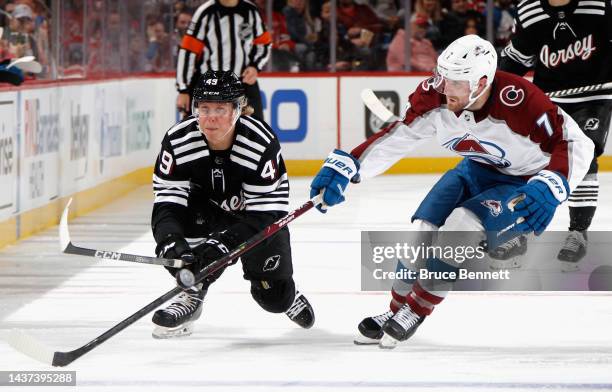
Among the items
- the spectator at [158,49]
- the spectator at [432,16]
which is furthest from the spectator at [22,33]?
the spectator at [432,16]

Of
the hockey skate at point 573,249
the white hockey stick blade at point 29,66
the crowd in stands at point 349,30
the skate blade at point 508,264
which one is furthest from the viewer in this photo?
the crowd in stands at point 349,30

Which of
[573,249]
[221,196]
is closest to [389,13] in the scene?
[573,249]

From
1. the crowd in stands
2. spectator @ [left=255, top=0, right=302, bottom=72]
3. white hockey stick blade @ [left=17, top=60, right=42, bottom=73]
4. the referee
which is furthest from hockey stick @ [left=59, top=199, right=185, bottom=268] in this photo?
spectator @ [left=255, top=0, right=302, bottom=72]

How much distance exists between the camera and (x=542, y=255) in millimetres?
5430

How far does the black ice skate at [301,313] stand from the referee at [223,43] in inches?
134

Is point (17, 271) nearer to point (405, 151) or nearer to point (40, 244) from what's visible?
point (40, 244)

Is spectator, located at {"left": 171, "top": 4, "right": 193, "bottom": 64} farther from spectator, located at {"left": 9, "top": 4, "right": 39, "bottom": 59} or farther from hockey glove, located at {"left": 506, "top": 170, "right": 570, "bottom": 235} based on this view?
hockey glove, located at {"left": 506, "top": 170, "right": 570, "bottom": 235}

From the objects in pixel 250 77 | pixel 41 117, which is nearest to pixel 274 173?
pixel 41 117

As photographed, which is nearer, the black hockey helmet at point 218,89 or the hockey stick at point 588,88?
the black hockey helmet at point 218,89

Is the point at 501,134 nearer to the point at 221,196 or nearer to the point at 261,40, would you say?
the point at 221,196

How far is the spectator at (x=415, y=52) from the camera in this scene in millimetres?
9812

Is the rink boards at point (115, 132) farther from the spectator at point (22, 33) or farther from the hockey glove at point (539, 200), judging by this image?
the hockey glove at point (539, 200)

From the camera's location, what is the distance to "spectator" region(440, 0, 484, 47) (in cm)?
983

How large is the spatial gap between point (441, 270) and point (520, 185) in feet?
1.32
